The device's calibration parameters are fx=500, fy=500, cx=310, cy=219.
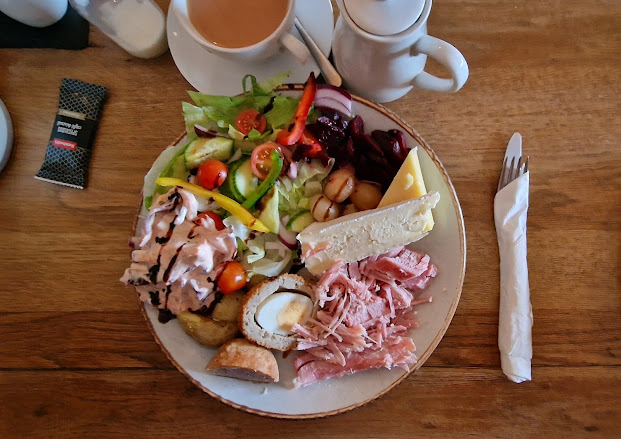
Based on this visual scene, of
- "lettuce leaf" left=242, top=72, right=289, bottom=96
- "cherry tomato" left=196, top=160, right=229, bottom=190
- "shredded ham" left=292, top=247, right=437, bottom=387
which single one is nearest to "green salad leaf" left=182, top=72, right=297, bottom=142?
"lettuce leaf" left=242, top=72, right=289, bottom=96

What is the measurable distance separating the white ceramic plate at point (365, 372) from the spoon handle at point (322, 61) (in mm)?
86

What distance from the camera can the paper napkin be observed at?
1377 mm

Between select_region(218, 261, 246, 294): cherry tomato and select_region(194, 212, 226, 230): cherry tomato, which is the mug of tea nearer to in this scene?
select_region(194, 212, 226, 230): cherry tomato

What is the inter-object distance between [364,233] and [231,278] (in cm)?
37

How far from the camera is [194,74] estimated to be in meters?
1.44

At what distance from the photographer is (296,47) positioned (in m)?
1.25

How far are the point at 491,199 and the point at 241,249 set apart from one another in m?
0.73

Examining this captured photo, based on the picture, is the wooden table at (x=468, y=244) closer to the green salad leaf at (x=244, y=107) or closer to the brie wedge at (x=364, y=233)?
the green salad leaf at (x=244, y=107)

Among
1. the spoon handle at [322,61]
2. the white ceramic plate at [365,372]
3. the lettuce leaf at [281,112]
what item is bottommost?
the white ceramic plate at [365,372]

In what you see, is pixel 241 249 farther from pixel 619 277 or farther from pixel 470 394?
pixel 619 277

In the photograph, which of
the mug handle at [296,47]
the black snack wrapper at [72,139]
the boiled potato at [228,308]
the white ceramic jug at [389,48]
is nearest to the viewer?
the white ceramic jug at [389,48]

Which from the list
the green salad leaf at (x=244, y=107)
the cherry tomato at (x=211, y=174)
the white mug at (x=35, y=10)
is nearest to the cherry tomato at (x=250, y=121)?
the green salad leaf at (x=244, y=107)

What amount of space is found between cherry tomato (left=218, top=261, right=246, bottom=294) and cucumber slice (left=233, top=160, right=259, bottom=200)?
0.19 metres

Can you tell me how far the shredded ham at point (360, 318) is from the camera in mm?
1304
